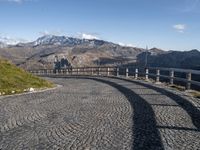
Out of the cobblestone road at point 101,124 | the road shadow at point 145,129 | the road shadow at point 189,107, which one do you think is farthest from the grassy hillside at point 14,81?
the road shadow at point 145,129

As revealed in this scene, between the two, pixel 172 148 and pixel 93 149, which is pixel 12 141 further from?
pixel 172 148

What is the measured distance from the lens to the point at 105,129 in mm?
9555

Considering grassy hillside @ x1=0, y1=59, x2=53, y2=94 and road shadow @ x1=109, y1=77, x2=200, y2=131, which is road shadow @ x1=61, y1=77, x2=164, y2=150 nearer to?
road shadow @ x1=109, y1=77, x2=200, y2=131

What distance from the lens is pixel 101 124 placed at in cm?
1027

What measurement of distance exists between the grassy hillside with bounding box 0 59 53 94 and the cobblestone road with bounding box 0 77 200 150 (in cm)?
517

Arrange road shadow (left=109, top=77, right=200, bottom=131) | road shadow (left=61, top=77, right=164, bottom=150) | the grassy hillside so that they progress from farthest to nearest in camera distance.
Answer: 1. the grassy hillside
2. road shadow (left=109, top=77, right=200, bottom=131)
3. road shadow (left=61, top=77, right=164, bottom=150)

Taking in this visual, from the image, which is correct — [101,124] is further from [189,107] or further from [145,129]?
[189,107]

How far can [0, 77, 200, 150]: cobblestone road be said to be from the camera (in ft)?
26.5

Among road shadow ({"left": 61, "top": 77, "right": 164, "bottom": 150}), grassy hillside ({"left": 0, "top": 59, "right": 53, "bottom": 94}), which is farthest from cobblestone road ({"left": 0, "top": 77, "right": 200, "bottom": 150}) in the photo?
grassy hillside ({"left": 0, "top": 59, "right": 53, "bottom": 94})

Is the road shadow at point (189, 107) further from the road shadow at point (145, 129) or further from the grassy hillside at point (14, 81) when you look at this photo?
the grassy hillside at point (14, 81)

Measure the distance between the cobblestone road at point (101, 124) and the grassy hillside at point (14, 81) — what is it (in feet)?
16.9

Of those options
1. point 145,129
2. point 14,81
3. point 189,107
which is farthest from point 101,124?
point 14,81

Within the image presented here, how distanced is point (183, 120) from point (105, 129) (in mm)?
2591

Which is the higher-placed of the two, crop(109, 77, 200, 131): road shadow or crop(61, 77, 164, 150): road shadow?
crop(61, 77, 164, 150): road shadow
